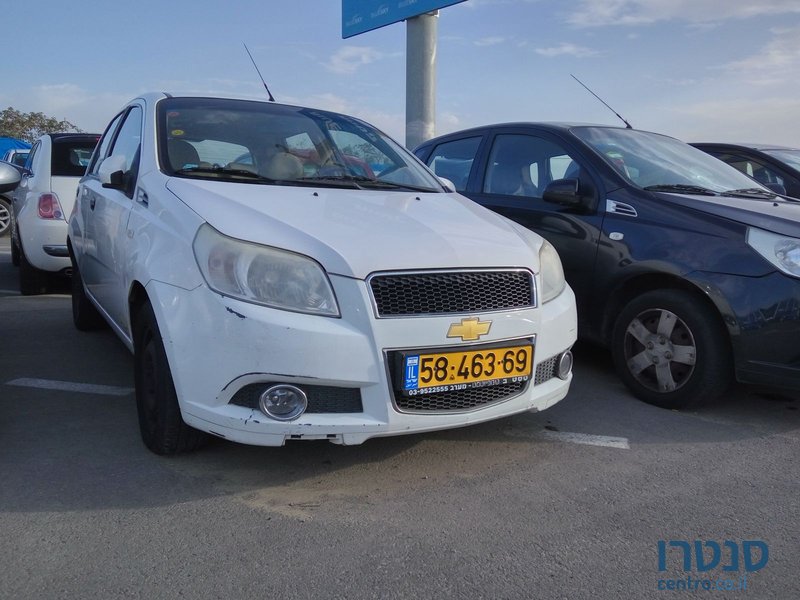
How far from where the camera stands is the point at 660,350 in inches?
153

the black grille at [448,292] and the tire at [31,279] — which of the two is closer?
the black grille at [448,292]

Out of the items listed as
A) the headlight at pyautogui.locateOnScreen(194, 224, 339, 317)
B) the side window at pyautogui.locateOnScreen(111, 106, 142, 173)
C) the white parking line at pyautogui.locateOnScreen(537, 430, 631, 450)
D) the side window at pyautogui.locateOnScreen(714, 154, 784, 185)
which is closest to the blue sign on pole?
the side window at pyautogui.locateOnScreen(714, 154, 784, 185)

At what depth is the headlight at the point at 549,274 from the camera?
3.19 m

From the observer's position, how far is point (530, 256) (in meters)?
3.07

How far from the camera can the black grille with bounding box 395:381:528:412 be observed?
271 cm

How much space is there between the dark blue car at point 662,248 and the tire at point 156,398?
2.41 metres

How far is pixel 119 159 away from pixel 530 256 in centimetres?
216

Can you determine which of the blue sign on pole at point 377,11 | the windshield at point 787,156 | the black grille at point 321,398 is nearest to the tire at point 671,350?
the black grille at point 321,398

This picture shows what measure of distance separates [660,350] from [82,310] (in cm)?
405

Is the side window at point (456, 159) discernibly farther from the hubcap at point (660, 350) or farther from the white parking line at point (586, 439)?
the white parking line at point (586, 439)

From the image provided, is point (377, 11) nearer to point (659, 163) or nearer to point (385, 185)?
point (659, 163)

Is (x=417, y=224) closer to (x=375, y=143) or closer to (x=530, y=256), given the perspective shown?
(x=530, y=256)

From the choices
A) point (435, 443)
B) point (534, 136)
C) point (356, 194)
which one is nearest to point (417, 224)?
point (356, 194)

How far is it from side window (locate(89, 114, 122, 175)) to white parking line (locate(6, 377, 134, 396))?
4.54ft
